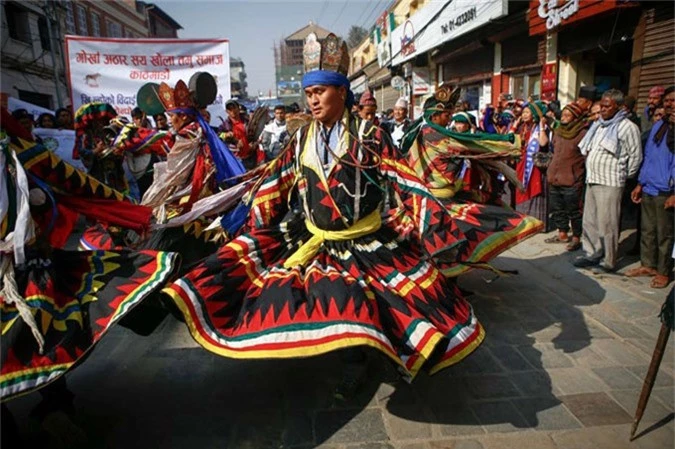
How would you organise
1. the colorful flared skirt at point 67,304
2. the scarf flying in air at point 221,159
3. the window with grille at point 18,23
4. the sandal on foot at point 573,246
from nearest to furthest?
the colorful flared skirt at point 67,304 → the scarf flying in air at point 221,159 → the sandal on foot at point 573,246 → the window with grille at point 18,23

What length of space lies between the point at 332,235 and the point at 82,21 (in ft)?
99.2

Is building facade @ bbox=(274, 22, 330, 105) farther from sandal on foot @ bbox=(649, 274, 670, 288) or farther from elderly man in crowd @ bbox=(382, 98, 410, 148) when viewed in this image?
sandal on foot @ bbox=(649, 274, 670, 288)

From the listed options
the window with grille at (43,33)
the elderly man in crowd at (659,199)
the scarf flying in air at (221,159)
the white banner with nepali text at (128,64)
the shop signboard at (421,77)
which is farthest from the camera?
the window with grille at (43,33)

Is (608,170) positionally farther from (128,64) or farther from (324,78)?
(128,64)

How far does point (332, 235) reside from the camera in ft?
9.60

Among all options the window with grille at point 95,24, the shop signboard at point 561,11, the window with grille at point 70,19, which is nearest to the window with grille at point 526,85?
the shop signboard at point 561,11

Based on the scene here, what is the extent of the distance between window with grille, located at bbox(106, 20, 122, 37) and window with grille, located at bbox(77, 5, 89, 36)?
3352 mm

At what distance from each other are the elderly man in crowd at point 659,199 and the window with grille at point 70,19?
2825 centimetres

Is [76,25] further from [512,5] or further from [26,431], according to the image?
[26,431]

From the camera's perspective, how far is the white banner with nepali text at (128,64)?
7.68 m

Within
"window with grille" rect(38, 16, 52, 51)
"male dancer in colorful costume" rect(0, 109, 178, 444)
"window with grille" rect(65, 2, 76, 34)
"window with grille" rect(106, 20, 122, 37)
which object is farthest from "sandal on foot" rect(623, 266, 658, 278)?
"window with grille" rect(106, 20, 122, 37)

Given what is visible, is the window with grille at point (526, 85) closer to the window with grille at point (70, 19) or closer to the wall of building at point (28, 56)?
the wall of building at point (28, 56)

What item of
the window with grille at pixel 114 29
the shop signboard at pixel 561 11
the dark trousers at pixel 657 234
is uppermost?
the window with grille at pixel 114 29

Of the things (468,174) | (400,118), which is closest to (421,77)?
(400,118)
